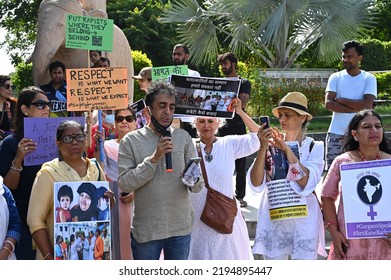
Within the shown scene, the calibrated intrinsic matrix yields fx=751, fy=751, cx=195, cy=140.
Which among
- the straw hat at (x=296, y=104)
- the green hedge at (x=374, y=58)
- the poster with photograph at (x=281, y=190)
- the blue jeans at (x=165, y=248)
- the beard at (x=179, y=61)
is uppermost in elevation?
the green hedge at (x=374, y=58)

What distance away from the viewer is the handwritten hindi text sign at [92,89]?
19.5 ft

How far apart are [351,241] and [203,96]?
1533mm

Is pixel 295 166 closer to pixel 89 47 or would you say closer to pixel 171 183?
pixel 171 183

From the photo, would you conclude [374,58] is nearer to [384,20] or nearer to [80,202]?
[384,20]

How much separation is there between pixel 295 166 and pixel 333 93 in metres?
2.46

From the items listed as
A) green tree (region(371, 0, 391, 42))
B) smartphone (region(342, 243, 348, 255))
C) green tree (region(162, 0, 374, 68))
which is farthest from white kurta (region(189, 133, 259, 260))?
green tree (region(371, 0, 391, 42))

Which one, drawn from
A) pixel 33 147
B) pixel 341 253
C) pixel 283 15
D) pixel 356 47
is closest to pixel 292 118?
pixel 341 253

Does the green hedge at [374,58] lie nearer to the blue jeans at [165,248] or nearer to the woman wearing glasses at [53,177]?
the blue jeans at [165,248]

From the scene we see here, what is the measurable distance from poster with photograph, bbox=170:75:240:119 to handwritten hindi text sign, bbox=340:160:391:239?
1.19m

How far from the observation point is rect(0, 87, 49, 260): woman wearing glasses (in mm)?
5164

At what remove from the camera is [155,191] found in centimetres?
486

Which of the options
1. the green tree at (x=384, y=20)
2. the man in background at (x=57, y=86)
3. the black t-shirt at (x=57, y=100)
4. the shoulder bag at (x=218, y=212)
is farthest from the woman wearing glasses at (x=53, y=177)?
the green tree at (x=384, y=20)

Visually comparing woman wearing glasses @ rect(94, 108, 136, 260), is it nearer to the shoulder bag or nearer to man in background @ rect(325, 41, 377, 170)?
the shoulder bag

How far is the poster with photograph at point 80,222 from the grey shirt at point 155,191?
0.94 feet
